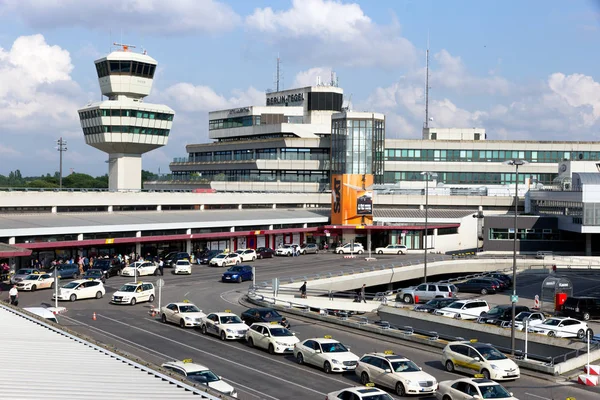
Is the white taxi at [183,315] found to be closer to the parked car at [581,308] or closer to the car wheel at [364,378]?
the car wheel at [364,378]

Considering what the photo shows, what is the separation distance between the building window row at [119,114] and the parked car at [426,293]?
43.7 meters

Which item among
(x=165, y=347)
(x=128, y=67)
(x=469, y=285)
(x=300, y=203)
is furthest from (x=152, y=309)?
(x=300, y=203)

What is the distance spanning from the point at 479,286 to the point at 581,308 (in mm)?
14923

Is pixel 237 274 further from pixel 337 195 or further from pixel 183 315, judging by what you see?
pixel 337 195

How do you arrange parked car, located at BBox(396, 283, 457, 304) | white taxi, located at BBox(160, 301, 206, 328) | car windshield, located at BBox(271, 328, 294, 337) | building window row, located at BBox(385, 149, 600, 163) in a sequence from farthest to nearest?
building window row, located at BBox(385, 149, 600, 163), parked car, located at BBox(396, 283, 457, 304), white taxi, located at BBox(160, 301, 206, 328), car windshield, located at BBox(271, 328, 294, 337)

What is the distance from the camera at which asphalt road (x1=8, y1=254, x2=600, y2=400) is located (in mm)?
29406

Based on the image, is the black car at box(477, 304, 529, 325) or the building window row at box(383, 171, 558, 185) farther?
the building window row at box(383, 171, 558, 185)

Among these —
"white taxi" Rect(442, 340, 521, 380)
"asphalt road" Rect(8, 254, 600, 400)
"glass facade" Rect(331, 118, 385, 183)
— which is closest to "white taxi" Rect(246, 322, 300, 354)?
"asphalt road" Rect(8, 254, 600, 400)

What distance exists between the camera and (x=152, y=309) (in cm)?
4709

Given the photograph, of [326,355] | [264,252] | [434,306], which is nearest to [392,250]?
[264,252]

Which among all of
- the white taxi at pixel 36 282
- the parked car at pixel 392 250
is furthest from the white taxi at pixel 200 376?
the parked car at pixel 392 250

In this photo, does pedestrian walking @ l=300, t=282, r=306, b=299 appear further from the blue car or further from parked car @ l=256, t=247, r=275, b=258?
parked car @ l=256, t=247, r=275, b=258

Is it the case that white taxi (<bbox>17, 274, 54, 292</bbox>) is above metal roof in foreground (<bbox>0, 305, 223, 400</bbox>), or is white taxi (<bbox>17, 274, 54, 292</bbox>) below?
below

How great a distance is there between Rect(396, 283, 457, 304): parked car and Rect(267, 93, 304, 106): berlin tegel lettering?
74.3 metres
